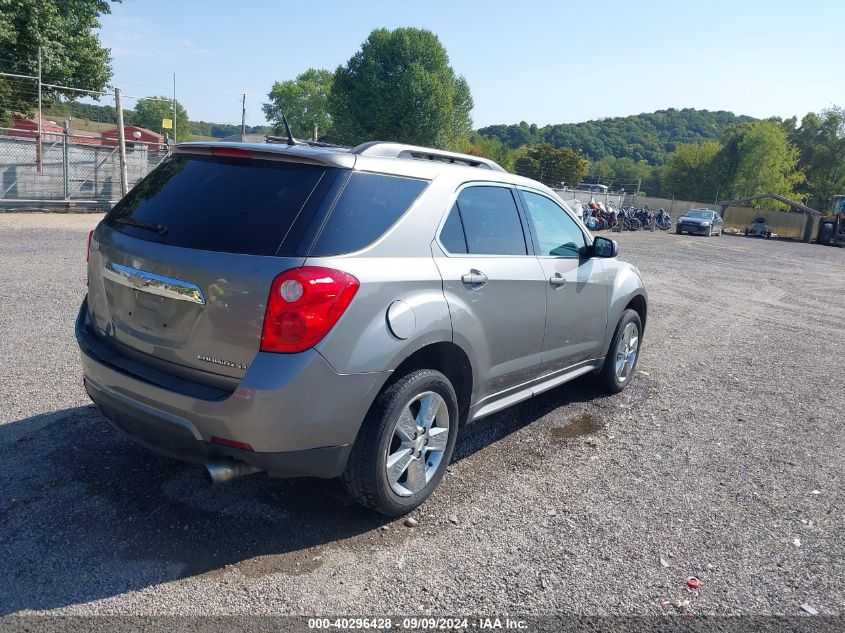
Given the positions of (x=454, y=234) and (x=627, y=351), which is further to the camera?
(x=627, y=351)

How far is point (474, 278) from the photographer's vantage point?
141 inches

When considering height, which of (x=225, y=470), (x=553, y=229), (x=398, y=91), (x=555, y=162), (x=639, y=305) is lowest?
(x=225, y=470)

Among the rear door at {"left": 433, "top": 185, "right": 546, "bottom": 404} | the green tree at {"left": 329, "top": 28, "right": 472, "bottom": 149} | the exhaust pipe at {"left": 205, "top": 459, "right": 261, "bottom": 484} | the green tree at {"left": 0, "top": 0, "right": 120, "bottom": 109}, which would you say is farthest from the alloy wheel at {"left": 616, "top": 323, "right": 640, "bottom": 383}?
the green tree at {"left": 329, "top": 28, "right": 472, "bottom": 149}

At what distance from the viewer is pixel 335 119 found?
63.9 m

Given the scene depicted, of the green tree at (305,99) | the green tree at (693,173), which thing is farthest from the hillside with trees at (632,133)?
the green tree at (305,99)

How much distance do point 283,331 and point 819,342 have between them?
833 cm

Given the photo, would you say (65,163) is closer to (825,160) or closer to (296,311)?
(296,311)

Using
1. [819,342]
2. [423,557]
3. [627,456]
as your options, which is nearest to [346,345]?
[423,557]

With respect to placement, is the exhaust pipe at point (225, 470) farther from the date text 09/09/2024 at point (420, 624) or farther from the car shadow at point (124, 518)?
the date text 09/09/2024 at point (420, 624)

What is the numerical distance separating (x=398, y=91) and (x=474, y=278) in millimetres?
60063

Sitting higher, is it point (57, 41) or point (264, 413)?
point (57, 41)

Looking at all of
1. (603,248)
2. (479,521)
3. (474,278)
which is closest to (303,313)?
(474,278)

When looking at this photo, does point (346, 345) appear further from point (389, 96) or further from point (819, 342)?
point (389, 96)

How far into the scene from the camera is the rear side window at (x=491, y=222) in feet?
12.3
